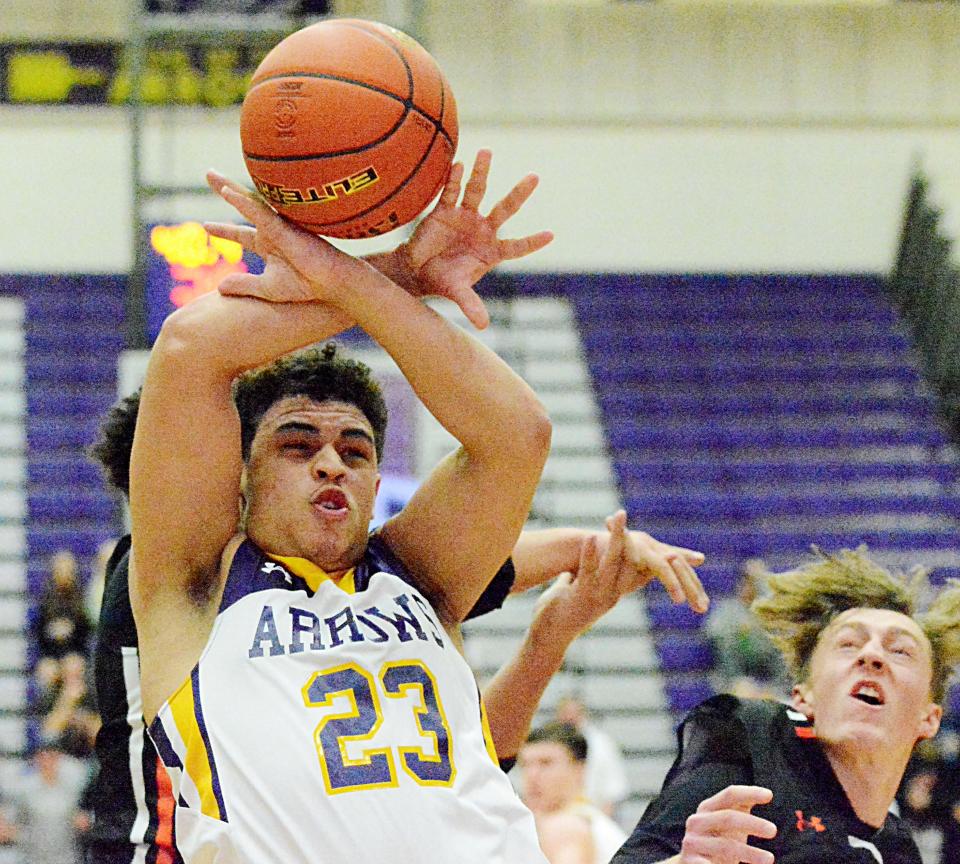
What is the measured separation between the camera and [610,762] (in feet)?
27.9

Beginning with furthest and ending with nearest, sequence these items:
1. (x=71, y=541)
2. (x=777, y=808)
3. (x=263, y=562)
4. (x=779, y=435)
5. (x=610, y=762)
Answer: (x=779, y=435) → (x=71, y=541) → (x=610, y=762) → (x=777, y=808) → (x=263, y=562)

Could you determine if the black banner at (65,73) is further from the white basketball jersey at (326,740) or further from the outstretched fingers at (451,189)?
the white basketball jersey at (326,740)

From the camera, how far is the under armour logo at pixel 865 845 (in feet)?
11.5

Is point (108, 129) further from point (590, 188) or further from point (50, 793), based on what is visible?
point (50, 793)

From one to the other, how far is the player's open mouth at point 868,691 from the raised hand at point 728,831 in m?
0.93

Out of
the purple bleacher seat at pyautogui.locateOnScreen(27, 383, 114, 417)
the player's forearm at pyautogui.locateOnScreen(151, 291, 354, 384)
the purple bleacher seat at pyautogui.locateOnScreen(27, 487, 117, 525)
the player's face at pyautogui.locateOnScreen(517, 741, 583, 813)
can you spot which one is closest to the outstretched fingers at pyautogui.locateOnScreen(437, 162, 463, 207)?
the player's forearm at pyautogui.locateOnScreen(151, 291, 354, 384)

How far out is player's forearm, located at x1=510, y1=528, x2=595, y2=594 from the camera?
3.62 meters

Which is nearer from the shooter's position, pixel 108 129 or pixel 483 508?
pixel 483 508

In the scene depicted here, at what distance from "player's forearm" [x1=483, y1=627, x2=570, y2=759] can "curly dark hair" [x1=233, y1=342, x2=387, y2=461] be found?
77cm

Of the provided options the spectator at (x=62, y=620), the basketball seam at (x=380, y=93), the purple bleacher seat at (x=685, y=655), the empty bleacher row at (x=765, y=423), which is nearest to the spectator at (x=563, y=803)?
the basketball seam at (x=380, y=93)

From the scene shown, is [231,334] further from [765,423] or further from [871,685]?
[765,423]

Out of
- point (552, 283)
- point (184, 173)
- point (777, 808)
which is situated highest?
point (777, 808)

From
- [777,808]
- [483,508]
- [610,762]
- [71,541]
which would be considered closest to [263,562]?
[483,508]

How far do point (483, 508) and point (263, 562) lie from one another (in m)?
0.43
